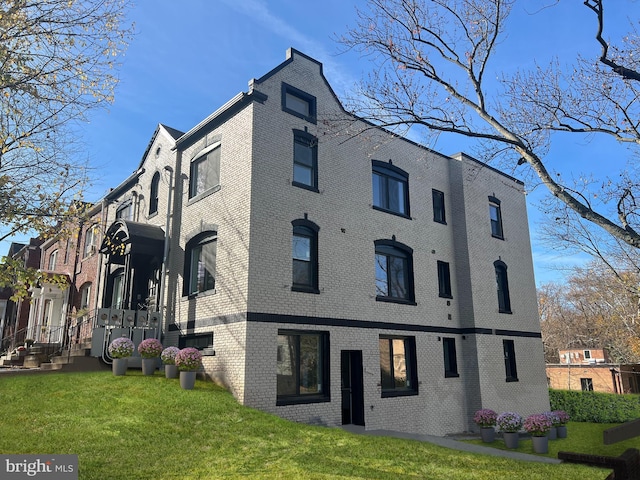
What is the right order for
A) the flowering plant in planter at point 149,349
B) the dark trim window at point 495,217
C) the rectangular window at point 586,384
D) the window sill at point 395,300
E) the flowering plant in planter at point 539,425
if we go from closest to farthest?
the flowering plant in planter at point 149,349, the flowering plant in planter at point 539,425, the window sill at point 395,300, the dark trim window at point 495,217, the rectangular window at point 586,384

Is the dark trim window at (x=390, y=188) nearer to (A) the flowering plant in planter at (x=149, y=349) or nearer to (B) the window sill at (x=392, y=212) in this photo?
(B) the window sill at (x=392, y=212)

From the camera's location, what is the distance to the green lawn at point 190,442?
7.89 meters

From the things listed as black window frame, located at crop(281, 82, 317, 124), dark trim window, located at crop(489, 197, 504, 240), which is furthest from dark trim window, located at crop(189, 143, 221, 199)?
dark trim window, located at crop(489, 197, 504, 240)

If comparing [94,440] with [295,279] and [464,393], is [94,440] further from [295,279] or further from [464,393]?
[464,393]

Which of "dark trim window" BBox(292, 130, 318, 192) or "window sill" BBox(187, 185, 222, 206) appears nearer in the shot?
"window sill" BBox(187, 185, 222, 206)

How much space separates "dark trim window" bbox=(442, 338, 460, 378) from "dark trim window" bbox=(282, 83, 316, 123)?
413 inches

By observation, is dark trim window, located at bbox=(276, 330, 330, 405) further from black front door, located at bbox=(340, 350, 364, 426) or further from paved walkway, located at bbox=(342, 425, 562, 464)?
paved walkway, located at bbox=(342, 425, 562, 464)

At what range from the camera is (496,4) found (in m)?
11.3

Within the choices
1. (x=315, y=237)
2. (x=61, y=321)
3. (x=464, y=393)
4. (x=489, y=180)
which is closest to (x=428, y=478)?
(x=315, y=237)

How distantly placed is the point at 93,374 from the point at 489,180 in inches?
763

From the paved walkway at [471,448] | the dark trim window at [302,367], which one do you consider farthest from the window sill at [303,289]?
the paved walkway at [471,448]

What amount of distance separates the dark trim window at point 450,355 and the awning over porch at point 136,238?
1195 centimetres

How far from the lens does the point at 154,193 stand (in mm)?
20188

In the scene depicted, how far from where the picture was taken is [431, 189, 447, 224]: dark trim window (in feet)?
69.8
